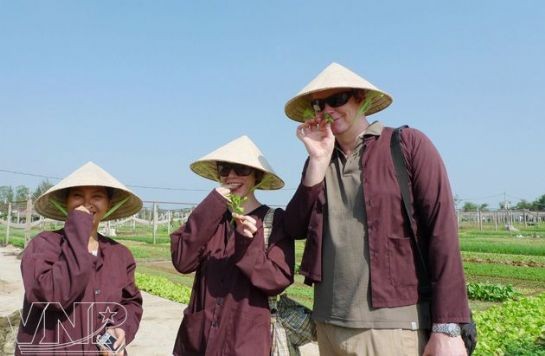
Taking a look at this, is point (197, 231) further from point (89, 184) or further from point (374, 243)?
point (374, 243)

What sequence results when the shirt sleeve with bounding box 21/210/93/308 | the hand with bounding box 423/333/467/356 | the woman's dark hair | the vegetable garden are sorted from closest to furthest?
the hand with bounding box 423/333/467/356, the shirt sleeve with bounding box 21/210/93/308, the woman's dark hair, the vegetable garden

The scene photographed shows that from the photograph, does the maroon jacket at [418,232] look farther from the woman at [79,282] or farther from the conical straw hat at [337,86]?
the woman at [79,282]

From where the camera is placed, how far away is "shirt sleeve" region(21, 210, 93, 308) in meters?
2.22

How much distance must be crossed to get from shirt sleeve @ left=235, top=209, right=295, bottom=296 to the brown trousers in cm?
36

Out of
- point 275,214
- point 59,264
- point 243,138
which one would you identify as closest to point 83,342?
point 59,264

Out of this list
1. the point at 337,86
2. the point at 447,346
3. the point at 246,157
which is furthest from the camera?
the point at 246,157

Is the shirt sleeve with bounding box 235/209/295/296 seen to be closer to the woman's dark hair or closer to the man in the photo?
the man

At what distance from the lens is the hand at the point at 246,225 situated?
7.69ft

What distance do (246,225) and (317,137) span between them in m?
0.55

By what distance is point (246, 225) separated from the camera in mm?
2348

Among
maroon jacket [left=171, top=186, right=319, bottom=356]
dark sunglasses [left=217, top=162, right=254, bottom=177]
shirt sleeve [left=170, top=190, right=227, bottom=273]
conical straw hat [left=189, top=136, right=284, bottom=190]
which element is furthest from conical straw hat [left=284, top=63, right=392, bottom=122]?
shirt sleeve [left=170, top=190, right=227, bottom=273]

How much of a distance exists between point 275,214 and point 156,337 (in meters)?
3.60

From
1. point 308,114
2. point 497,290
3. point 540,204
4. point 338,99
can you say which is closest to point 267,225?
point 308,114

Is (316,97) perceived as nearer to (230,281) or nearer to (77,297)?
(230,281)
